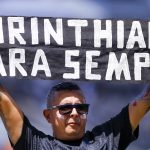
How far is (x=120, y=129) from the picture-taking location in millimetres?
2600

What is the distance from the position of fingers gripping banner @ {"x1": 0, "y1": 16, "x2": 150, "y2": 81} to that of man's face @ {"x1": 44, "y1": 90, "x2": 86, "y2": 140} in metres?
0.09

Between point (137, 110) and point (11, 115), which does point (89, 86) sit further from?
point (11, 115)

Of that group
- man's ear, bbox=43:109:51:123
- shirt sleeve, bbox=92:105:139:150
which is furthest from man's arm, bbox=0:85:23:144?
shirt sleeve, bbox=92:105:139:150

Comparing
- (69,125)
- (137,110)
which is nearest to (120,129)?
(137,110)

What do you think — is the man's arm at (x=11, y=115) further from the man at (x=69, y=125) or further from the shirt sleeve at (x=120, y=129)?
the shirt sleeve at (x=120, y=129)

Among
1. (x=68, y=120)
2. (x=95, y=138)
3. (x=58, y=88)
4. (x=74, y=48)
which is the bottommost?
(x=95, y=138)

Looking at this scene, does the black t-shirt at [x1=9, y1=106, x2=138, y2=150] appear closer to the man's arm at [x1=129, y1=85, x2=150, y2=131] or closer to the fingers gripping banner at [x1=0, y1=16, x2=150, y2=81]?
the man's arm at [x1=129, y1=85, x2=150, y2=131]

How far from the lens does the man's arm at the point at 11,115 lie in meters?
2.53

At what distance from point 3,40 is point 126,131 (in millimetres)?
760

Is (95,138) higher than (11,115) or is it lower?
lower

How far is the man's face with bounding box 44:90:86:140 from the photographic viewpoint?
256 cm

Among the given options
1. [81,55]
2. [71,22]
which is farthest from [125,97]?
[71,22]

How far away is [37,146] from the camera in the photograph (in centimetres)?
256

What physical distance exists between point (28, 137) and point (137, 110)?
1.83 feet
